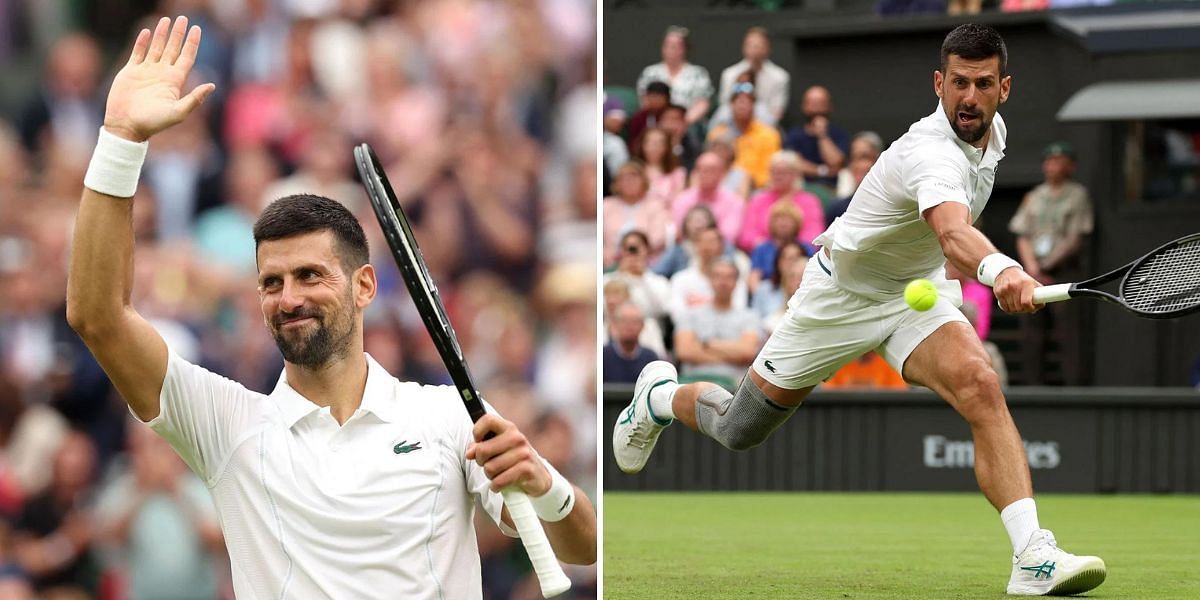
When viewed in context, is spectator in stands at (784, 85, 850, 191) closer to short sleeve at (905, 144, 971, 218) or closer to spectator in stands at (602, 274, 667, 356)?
spectator in stands at (602, 274, 667, 356)

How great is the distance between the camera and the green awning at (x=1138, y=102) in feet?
41.0

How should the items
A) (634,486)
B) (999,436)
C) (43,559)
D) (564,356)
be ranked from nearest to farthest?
(999,436) < (43,559) < (564,356) < (634,486)

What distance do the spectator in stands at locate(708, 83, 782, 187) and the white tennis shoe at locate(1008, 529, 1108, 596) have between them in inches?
282

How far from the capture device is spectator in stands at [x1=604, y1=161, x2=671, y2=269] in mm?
11750

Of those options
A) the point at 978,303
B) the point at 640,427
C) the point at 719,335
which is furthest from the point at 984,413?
the point at 978,303

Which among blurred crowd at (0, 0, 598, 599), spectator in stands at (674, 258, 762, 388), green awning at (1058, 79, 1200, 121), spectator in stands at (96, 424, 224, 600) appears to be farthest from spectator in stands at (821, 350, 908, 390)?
Answer: spectator in stands at (96, 424, 224, 600)

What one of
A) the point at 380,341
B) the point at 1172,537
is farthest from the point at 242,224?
the point at 1172,537

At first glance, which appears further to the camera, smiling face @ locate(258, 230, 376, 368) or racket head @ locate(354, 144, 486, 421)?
smiling face @ locate(258, 230, 376, 368)

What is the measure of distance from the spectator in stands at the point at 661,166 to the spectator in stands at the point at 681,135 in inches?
13.9

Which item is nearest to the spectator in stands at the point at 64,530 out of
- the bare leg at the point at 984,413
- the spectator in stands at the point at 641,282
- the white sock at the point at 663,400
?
the white sock at the point at 663,400

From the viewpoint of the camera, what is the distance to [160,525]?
7.92 meters

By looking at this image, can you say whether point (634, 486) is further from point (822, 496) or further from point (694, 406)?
point (694, 406)

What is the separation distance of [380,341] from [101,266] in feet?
17.2

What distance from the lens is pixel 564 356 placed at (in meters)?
8.52
